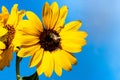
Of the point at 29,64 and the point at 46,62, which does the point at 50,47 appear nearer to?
the point at 46,62

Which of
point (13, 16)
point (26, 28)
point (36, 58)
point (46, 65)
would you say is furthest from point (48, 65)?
point (13, 16)

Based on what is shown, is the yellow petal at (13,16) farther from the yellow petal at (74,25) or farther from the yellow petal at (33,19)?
the yellow petal at (74,25)

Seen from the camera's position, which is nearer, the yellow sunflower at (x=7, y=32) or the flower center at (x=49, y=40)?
Result: the yellow sunflower at (x=7, y=32)

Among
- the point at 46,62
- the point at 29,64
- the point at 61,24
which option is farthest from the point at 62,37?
the point at 29,64

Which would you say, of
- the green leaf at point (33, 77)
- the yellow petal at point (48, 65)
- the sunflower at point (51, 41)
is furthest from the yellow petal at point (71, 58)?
the green leaf at point (33, 77)

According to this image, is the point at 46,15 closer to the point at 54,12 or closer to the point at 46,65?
the point at 54,12

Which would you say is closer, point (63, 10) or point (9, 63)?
point (9, 63)

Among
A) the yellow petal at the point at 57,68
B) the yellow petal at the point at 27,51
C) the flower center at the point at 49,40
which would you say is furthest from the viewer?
the flower center at the point at 49,40
